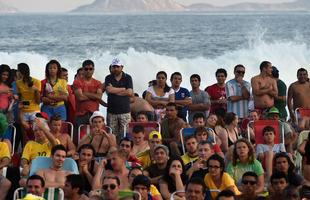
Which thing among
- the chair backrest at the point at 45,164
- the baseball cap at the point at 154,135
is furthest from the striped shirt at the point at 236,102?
the chair backrest at the point at 45,164

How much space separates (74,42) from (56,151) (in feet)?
164

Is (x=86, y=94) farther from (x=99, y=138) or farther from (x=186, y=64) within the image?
(x=186, y=64)

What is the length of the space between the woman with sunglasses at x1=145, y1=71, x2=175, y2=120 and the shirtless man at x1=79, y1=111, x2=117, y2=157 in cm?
206

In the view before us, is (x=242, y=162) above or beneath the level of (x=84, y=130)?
beneath

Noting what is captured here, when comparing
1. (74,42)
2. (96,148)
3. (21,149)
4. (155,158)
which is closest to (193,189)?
(155,158)

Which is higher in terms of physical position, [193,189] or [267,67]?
[267,67]

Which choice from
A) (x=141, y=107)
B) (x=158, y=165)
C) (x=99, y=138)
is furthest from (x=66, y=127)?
(x=158, y=165)

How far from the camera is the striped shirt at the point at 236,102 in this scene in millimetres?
15211

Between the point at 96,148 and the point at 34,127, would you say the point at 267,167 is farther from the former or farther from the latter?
the point at 34,127

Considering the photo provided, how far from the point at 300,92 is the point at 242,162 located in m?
3.77

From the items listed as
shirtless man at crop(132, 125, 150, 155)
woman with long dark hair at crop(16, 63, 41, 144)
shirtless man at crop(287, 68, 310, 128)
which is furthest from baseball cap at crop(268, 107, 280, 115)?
woman with long dark hair at crop(16, 63, 41, 144)

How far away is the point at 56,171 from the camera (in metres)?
11.6

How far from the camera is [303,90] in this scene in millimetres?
15352

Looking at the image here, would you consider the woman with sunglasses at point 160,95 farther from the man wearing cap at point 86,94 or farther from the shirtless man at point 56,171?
the shirtless man at point 56,171
